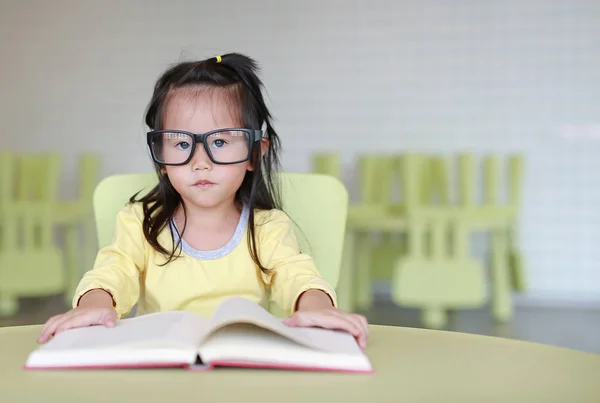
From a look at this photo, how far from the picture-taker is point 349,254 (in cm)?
420

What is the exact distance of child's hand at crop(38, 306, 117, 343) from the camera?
91 cm

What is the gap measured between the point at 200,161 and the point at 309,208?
260 mm

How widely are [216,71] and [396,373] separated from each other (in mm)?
804

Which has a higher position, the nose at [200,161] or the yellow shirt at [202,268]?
the nose at [200,161]

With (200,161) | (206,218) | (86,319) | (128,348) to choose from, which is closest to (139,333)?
(128,348)

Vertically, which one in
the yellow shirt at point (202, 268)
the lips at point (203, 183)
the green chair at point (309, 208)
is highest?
the lips at point (203, 183)

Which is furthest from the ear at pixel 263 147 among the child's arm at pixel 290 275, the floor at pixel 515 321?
the floor at pixel 515 321

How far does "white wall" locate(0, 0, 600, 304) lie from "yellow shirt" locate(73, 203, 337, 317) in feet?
11.5

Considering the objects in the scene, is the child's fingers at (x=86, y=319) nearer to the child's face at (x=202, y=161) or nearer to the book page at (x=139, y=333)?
the book page at (x=139, y=333)

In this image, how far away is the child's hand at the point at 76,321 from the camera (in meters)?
0.91

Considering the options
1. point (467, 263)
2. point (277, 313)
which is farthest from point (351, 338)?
point (467, 263)

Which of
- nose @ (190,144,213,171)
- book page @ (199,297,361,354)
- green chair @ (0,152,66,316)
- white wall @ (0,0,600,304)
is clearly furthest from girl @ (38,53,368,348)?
white wall @ (0,0,600,304)

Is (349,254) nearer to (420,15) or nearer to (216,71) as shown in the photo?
(420,15)

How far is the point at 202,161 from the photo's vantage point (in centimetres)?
128
